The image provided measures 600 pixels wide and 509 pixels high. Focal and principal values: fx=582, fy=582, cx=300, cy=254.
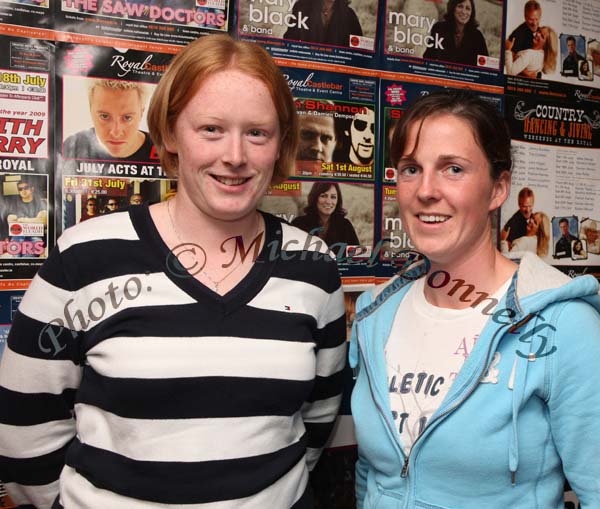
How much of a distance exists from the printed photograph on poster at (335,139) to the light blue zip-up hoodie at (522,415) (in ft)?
2.27

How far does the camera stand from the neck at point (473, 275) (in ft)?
3.90

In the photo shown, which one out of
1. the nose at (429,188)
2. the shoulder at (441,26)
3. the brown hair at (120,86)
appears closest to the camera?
the nose at (429,188)

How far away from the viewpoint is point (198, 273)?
1.18 metres

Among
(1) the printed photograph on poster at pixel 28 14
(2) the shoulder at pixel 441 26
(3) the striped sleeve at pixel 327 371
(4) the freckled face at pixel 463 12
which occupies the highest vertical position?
(4) the freckled face at pixel 463 12

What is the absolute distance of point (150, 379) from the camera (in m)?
1.09

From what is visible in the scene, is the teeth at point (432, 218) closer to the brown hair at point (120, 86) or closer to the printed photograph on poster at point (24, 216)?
the brown hair at point (120, 86)

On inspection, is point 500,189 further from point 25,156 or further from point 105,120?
point 25,156

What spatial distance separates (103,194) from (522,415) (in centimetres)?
109

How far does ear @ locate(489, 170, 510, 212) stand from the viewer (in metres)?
1.19

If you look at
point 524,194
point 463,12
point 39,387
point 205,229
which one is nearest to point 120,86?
point 205,229

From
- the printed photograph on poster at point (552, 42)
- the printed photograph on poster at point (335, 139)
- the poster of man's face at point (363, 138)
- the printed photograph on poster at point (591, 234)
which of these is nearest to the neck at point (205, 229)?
the printed photograph on poster at point (335, 139)

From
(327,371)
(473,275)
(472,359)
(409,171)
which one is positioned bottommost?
(327,371)

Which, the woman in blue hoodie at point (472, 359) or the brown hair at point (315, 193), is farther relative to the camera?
the brown hair at point (315, 193)

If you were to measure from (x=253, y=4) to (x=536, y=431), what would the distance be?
125 centimetres
